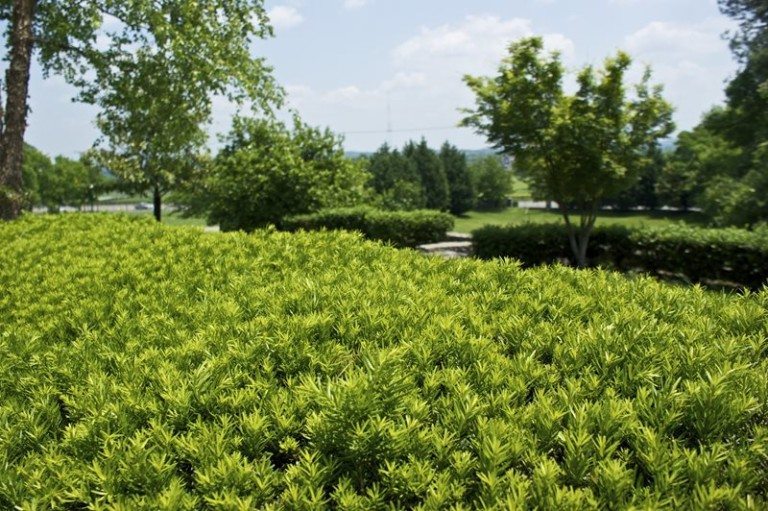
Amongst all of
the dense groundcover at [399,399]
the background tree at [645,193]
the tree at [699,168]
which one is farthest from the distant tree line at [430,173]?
the dense groundcover at [399,399]

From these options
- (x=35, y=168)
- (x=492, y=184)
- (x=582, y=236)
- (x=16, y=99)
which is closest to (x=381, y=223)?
(x=582, y=236)

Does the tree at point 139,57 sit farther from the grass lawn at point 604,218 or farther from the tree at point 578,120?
the grass lawn at point 604,218

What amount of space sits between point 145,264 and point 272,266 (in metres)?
1.12

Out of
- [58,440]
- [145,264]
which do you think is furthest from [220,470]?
[145,264]

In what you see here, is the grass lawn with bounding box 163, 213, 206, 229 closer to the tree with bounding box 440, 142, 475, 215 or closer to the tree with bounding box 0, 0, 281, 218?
the tree with bounding box 0, 0, 281, 218

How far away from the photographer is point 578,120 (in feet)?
47.8

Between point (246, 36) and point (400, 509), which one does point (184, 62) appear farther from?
point (400, 509)

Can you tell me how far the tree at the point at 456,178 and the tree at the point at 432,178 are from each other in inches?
153

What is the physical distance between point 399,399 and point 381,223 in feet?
59.5

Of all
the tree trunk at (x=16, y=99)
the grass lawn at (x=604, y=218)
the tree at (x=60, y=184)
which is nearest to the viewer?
the tree trunk at (x=16, y=99)

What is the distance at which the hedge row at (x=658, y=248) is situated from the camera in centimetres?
1272

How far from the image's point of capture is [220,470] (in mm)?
1594

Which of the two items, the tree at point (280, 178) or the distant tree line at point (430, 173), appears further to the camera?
the distant tree line at point (430, 173)

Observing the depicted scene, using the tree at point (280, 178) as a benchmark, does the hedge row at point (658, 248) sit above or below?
below
